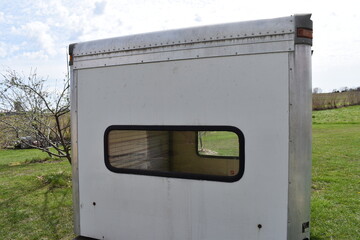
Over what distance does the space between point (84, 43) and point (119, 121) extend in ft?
3.25

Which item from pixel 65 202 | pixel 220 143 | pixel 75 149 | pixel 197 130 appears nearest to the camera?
pixel 197 130

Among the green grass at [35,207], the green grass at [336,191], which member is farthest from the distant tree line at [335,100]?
the green grass at [35,207]

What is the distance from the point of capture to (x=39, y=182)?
7.82 metres

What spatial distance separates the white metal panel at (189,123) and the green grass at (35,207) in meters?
1.88

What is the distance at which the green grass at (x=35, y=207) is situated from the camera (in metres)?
4.78

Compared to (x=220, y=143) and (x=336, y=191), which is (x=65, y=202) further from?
(x=336, y=191)

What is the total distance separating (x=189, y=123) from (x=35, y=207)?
179 inches

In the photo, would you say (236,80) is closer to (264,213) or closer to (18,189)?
(264,213)

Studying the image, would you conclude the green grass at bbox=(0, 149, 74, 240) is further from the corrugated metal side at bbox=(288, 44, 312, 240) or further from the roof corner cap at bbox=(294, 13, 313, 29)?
the roof corner cap at bbox=(294, 13, 313, 29)

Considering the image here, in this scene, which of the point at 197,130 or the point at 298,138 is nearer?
the point at 298,138

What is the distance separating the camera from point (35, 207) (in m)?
5.95

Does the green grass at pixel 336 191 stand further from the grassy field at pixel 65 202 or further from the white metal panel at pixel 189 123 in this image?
the white metal panel at pixel 189 123

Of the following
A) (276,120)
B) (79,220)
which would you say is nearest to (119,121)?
(79,220)

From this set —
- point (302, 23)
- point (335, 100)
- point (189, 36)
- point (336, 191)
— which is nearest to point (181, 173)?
point (189, 36)
